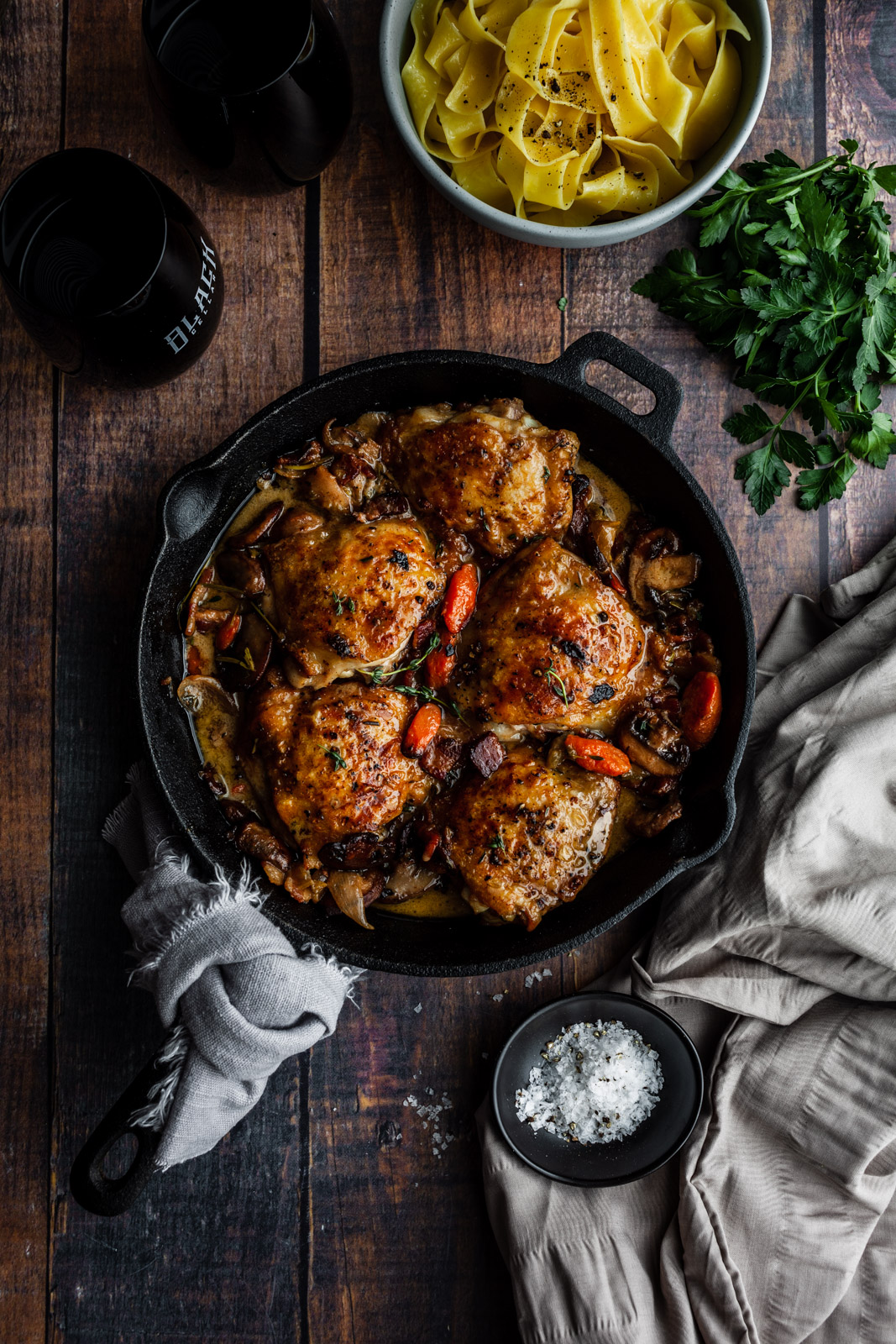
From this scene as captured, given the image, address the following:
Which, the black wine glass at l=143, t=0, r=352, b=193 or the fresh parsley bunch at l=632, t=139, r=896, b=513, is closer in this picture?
the black wine glass at l=143, t=0, r=352, b=193

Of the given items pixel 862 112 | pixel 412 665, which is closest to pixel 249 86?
pixel 412 665

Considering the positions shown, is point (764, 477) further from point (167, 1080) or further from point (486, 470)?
point (167, 1080)

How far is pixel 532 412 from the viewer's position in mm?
3469

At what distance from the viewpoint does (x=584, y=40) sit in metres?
3.27

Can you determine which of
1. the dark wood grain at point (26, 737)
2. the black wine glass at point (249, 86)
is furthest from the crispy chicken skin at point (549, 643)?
the dark wood grain at point (26, 737)

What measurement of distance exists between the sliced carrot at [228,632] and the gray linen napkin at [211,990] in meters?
0.53

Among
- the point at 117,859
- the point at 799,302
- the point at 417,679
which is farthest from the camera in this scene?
the point at 117,859

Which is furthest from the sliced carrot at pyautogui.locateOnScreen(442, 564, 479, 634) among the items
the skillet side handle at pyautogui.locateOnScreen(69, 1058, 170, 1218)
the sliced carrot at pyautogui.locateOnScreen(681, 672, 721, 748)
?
the skillet side handle at pyautogui.locateOnScreen(69, 1058, 170, 1218)

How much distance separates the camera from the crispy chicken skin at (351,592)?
309cm

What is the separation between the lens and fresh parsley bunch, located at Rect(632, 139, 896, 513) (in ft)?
11.3

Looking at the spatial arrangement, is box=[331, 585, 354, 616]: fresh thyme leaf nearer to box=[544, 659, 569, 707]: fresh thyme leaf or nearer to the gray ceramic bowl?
box=[544, 659, 569, 707]: fresh thyme leaf

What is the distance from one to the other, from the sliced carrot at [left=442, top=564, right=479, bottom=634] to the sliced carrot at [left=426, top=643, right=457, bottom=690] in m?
0.07

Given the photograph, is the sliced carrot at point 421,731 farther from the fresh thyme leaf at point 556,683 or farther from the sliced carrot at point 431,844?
the fresh thyme leaf at point 556,683

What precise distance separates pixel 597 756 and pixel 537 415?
1.23 meters
